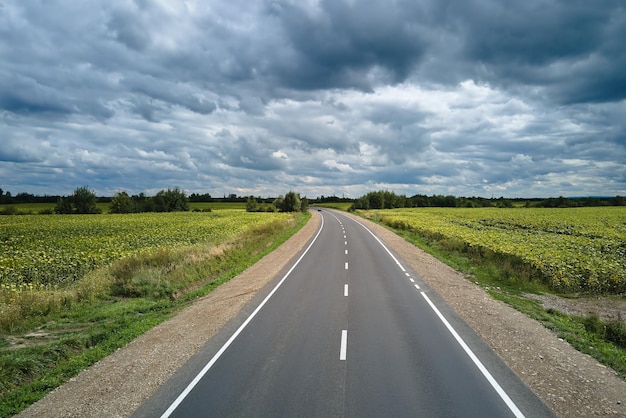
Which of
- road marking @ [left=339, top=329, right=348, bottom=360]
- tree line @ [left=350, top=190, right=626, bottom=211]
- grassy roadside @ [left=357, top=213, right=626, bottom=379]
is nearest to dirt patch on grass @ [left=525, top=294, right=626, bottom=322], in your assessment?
grassy roadside @ [left=357, top=213, right=626, bottom=379]

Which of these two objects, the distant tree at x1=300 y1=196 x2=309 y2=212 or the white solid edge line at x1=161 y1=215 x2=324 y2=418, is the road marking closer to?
the white solid edge line at x1=161 y1=215 x2=324 y2=418

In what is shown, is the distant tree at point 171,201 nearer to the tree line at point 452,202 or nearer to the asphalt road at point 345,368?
the tree line at point 452,202

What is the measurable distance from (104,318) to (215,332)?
4.75 metres

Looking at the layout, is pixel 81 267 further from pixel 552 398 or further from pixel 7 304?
pixel 552 398

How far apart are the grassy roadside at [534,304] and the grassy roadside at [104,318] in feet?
40.0

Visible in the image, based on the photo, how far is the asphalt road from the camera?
6.46 m

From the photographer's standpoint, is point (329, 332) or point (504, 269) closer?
point (329, 332)

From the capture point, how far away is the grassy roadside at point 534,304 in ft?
31.5

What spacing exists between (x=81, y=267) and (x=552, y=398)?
68.7ft

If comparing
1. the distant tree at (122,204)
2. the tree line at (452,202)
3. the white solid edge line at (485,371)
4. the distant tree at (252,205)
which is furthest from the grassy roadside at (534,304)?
the tree line at (452,202)

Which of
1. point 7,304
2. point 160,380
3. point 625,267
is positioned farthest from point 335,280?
point 625,267

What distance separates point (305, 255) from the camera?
26172 mm

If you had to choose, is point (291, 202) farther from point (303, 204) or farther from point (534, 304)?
point (534, 304)

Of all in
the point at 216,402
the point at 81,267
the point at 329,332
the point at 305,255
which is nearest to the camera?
the point at 216,402
